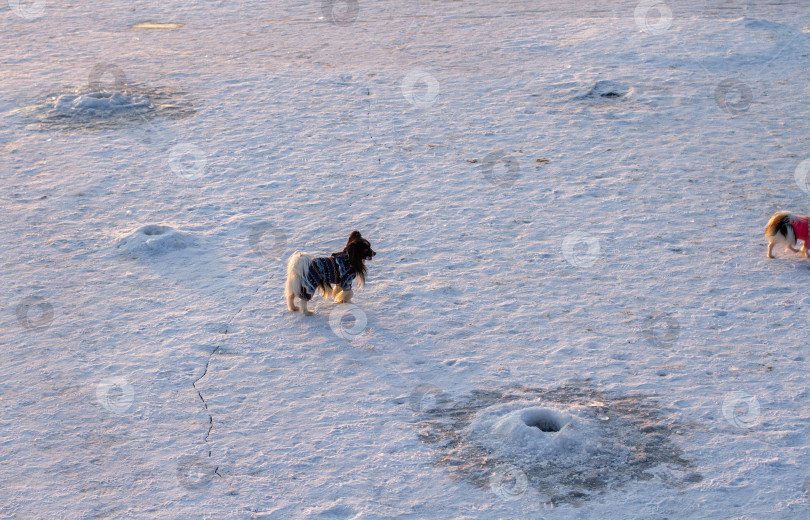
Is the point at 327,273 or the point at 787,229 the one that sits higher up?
the point at 787,229

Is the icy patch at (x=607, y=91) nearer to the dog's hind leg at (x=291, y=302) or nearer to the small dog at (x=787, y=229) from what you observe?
the small dog at (x=787, y=229)

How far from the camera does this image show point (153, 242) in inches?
349

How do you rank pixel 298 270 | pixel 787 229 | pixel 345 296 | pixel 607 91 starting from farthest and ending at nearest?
pixel 607 91, pixel 787 229, pixel 345 296, pixel 298 270

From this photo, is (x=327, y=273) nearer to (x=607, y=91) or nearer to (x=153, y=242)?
(x=153, y=242)

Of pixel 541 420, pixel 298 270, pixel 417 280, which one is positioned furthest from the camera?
pixel 417 280

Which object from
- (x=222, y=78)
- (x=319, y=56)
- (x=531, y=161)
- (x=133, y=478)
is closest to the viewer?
(x=133, y=478)

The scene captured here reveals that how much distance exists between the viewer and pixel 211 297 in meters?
7.98

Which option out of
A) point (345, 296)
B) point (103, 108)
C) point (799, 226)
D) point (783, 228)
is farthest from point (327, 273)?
point (103, 108)

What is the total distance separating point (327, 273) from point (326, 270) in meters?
0.03

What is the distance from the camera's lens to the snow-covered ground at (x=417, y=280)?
5.57 meters

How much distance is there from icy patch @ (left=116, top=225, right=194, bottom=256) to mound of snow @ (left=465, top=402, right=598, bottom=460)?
452 cm

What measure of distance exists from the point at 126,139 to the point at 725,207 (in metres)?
8.81

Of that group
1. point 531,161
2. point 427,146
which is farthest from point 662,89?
point 427,146

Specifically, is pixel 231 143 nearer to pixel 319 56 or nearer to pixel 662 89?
pixel 319 56
